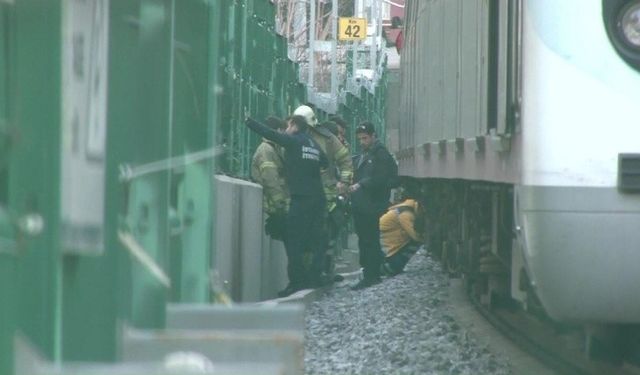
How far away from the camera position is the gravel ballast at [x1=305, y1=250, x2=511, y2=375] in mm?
9172

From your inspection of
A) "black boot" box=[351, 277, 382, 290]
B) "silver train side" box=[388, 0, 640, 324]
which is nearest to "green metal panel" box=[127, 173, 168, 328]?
"silver train side" box=[388, 0, 640, 324]

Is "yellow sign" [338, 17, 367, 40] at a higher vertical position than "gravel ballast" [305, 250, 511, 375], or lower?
higher

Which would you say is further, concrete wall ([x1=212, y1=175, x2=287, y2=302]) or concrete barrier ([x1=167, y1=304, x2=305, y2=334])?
concrete wall ([x1=212, y1=175, x2=287, y2=302])

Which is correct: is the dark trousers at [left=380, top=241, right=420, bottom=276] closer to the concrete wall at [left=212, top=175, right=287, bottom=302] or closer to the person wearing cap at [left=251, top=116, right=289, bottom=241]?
the concrete wall at [left=212, top=175, right=287, bottom=302]

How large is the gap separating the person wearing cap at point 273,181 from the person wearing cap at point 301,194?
6.1 inches

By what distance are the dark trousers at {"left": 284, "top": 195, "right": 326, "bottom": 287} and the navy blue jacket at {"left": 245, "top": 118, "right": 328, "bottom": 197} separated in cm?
8

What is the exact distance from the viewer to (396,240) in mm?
17516

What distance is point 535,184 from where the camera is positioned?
6105mm

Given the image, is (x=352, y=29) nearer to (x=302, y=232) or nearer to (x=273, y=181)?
(x=273, y=181)

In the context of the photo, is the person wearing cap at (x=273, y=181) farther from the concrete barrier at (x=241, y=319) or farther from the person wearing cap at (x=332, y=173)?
the concrete barrier at (x=241, y=319)

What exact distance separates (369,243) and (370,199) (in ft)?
1.58

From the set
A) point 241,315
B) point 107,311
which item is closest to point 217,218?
point 241,315

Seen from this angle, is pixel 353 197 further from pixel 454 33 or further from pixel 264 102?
pixel 454 33

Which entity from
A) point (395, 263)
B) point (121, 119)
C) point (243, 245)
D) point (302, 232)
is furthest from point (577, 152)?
point (395, 263)
